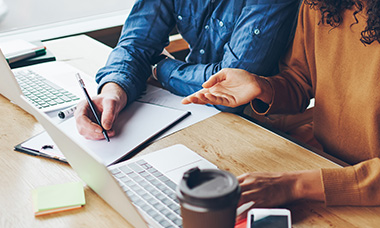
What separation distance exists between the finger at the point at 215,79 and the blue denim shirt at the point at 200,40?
0.29 ft

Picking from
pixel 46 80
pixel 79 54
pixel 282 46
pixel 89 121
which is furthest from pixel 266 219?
pixel 79 54

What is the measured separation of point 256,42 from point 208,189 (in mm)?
764

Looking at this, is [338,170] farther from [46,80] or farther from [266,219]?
[46,80]

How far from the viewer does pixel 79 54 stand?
5.27 feet

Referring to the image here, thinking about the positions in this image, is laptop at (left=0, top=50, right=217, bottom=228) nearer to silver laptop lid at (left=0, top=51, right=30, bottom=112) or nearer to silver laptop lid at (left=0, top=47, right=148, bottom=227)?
silver laptop lid at (left=0, top=47, right=148, bottom=227)

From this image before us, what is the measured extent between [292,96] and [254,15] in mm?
260

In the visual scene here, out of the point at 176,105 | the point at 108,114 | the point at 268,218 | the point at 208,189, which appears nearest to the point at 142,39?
the point at 176,105

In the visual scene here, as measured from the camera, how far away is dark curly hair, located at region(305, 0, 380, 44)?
0.94 metres

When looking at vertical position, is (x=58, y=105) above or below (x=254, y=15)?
below

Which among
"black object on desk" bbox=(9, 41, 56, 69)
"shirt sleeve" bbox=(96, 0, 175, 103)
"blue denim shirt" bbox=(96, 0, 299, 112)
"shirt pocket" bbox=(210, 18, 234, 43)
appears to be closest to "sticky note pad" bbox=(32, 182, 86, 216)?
"blue denim shirt" bbox=(96, 0, 299, 112)

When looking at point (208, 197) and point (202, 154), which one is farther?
point (202, 154)

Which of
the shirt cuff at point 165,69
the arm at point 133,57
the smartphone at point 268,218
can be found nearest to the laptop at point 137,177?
the smartphone at point 268,218

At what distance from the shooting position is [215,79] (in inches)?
40.8

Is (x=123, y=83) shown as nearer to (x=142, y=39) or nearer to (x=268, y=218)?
(x=142, y=39)
